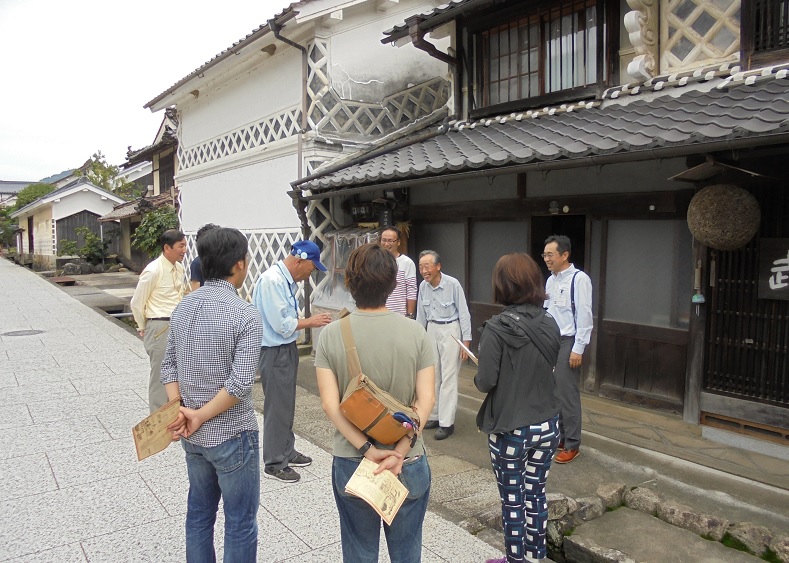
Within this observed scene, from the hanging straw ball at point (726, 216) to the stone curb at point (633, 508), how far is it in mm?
2207

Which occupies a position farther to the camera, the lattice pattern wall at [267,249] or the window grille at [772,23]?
the lattice pattern wall at [267,249]

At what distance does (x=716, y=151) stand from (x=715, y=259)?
47.4 inches

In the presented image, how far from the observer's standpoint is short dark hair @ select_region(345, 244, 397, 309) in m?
2.31

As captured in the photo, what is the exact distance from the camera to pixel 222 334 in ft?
8.20

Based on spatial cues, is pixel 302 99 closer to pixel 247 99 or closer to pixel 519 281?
pixel 247 99

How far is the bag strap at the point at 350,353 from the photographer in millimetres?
2264

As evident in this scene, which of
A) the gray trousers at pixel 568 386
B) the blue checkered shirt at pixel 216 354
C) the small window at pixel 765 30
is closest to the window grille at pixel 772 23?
the small window at pixel 765 30

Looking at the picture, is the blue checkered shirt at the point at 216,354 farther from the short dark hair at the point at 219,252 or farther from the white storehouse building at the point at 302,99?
the white storehouse building at the point at 302,99

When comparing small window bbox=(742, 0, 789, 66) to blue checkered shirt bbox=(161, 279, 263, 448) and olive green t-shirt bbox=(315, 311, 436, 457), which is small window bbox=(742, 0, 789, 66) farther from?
blue checkered shirt bbox=(161, 279, 263, 448)

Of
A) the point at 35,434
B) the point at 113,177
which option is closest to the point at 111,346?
the point at 35,434

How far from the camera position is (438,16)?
742cm

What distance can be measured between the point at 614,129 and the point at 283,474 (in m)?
4.29

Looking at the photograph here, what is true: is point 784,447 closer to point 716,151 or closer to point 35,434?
point 716,151

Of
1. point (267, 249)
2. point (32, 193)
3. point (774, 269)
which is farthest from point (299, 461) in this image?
point (32, 193)
